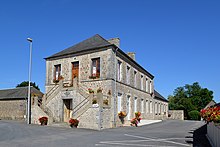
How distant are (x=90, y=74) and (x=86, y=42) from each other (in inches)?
155

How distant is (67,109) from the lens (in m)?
19.0

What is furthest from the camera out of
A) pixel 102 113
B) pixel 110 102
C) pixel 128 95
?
pixel 128 95

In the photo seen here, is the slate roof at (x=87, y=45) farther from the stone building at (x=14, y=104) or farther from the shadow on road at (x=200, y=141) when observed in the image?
the shadow on road at (x=200, y=141)

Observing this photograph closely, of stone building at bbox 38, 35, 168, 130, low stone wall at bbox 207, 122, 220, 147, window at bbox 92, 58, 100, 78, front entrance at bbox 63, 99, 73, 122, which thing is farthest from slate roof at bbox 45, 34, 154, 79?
low stone wall at bbox 207, 122, 220, 147

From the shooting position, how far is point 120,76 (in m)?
20.1

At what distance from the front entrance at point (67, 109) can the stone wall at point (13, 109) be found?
11.0 metres

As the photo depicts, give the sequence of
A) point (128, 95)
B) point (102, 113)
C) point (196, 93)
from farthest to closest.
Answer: point (196, 93) < point (128, 95) < point (102, 113)

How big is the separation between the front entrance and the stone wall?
11.0m

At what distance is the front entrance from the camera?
734 inches

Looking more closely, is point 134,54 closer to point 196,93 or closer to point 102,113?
point 102,113

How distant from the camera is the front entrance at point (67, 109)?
18.6 meters

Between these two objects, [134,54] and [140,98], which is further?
[134,54]

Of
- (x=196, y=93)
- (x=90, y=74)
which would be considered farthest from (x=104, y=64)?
(x=196, y=93)

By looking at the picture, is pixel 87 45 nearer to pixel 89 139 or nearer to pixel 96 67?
pixel 96 67
